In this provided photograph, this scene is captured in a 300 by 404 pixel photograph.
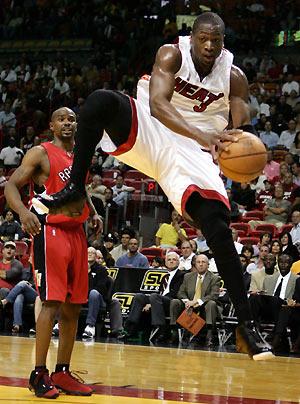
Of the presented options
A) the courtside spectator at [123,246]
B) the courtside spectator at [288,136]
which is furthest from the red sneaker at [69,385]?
the courtside spectator at [288,136]

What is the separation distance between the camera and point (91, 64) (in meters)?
21.0

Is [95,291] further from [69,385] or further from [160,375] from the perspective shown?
[69,385]

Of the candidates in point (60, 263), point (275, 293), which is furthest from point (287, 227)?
point (60, 263)

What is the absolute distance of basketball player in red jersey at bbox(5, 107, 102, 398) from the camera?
537 centimetres

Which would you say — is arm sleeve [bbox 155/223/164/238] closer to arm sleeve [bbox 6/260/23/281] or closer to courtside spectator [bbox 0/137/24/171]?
arm sleeve [bbox 6/260/23/281]

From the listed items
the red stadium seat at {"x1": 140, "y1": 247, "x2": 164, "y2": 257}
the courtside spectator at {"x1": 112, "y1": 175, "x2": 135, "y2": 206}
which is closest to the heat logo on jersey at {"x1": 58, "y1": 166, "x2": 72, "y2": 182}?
the red stadium seat at {"x1": 140, "y1": 247, "x2": 164, "y2": 257}

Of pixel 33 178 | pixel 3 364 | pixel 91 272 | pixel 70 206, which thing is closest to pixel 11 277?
pixel 91 272

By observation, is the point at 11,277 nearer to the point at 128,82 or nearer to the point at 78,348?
the point at 78,348

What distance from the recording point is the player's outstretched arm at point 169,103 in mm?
3910

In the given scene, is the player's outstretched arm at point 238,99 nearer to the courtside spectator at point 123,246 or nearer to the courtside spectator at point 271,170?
the courtside spectator at point 123,246

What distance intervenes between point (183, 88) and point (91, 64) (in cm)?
1697

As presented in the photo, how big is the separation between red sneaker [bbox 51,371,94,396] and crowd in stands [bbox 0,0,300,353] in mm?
4708

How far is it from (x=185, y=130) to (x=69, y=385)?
7.82 feet

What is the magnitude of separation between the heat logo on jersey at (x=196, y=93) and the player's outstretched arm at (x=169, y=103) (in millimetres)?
125
